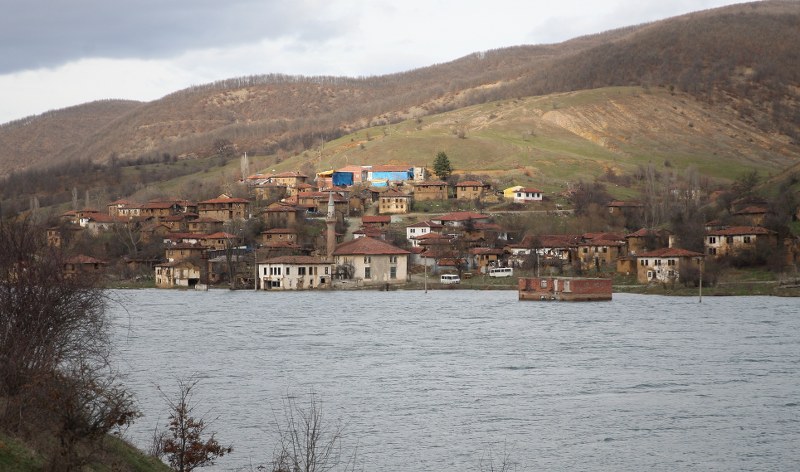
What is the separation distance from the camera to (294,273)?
81688 mm

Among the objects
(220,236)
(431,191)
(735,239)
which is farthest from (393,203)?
(735,239)

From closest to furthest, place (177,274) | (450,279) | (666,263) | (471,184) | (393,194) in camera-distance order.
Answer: (666,263) → (450,279) → (177,274) → (393,194) → (471,184)

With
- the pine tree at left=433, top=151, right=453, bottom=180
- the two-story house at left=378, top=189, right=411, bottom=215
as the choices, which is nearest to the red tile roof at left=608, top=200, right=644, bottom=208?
the two-story house at left=378, top=189, right=411, bottom=215

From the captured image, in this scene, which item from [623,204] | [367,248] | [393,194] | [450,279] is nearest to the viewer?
[450,279]

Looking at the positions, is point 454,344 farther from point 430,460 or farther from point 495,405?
point 430,460

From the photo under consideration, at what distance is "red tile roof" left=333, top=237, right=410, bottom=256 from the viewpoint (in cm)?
8144

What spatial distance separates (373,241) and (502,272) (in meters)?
9.91

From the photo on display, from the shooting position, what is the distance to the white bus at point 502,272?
270 ft

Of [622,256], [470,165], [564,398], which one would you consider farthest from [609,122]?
[564,398]

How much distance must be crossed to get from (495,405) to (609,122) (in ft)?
438

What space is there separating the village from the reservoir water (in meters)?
19.1

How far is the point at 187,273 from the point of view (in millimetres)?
85875

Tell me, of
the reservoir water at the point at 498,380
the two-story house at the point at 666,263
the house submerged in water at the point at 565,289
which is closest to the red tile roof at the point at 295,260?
the house submerged in water at the point at 565,289

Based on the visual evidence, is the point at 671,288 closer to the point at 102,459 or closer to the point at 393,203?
the point at 393,203
